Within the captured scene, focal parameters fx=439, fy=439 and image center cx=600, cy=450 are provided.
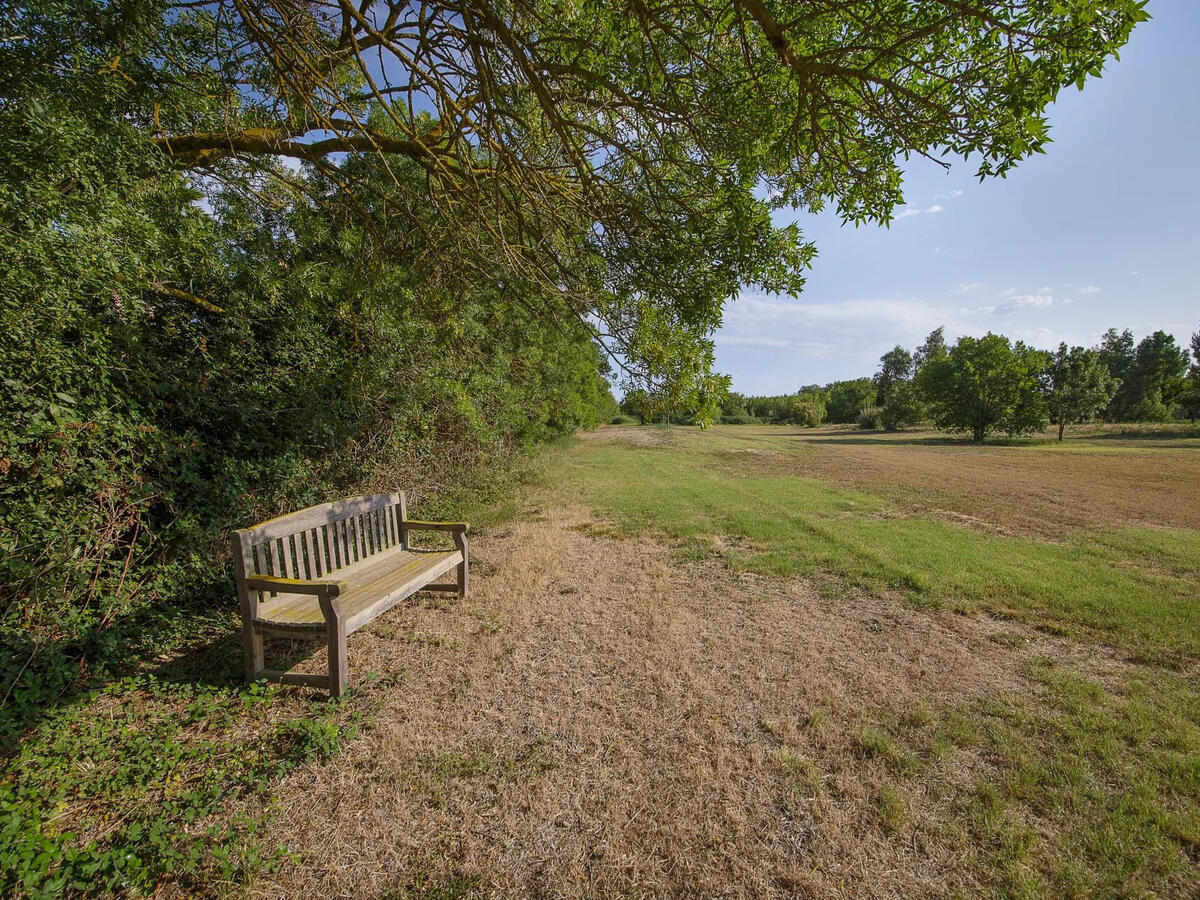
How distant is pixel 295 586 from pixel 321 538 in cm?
84

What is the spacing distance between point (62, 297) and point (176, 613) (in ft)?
8.21

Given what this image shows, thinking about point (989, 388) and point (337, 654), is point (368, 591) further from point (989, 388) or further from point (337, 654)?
point (989, 388)

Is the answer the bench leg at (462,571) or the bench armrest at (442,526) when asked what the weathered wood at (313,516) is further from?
the bench leg at (462,571)

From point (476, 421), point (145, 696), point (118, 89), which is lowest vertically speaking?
point (145, 696)

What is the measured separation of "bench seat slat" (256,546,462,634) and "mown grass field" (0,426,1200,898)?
53 cm

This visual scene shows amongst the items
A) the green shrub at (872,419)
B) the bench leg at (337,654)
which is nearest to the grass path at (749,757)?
the bench leg at (337,654)

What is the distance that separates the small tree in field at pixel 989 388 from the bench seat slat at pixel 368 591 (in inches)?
1531

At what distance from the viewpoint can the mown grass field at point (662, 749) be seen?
6.52 feet

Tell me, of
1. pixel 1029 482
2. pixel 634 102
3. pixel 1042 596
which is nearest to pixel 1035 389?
pixel 1029 482

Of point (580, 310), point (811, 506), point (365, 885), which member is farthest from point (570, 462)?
point (365, 885)

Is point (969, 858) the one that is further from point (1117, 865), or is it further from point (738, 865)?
point (738, 865)

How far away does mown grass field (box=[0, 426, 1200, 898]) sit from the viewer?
1986 millimetres

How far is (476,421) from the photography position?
6.20m

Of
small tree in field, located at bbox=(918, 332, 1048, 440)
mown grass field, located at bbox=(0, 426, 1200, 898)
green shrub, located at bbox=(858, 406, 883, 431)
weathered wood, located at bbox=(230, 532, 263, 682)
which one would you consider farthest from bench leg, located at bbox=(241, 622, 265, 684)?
green shrub, located at bbox=(858, 406, 883, 431)
